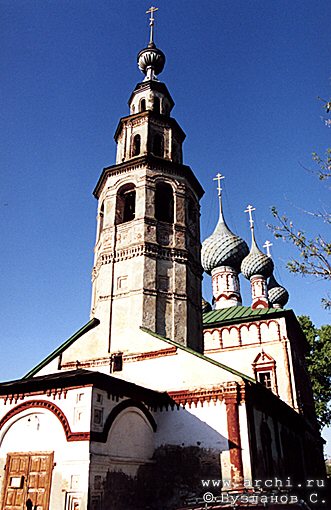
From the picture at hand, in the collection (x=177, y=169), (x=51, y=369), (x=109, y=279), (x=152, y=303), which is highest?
(x=177, y=169)

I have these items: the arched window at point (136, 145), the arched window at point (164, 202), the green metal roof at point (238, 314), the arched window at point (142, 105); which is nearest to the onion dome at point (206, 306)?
the green metal roof at point (238, 314)

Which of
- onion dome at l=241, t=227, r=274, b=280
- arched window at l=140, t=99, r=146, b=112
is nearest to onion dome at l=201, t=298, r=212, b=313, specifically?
onion dome at l=241, t=227, r=274, b=280

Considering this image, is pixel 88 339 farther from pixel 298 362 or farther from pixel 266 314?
pixel 298 362

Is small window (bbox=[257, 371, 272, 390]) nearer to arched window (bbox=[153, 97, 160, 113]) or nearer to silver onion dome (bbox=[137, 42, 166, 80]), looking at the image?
arched window (bbox=[153, 97, 160, 113])

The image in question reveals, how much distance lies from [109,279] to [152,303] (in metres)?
1.79

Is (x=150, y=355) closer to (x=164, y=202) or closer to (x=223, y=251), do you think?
(x=164, y=202)

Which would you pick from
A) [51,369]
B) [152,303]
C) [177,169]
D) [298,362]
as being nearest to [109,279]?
[152,303]

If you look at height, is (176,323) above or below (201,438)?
above

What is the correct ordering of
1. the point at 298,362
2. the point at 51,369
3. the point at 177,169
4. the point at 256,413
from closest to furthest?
1. the point at 256,413
2. the point at 51,369
3. the point at 177,169
4. the point at 298,362

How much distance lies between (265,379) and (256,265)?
10.9 metres

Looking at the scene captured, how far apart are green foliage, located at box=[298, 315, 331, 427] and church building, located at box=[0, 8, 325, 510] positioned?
394 cm

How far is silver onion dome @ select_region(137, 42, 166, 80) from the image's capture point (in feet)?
63.4

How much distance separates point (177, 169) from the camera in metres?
16.5

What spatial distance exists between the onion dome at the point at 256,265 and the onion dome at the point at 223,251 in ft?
1.92
